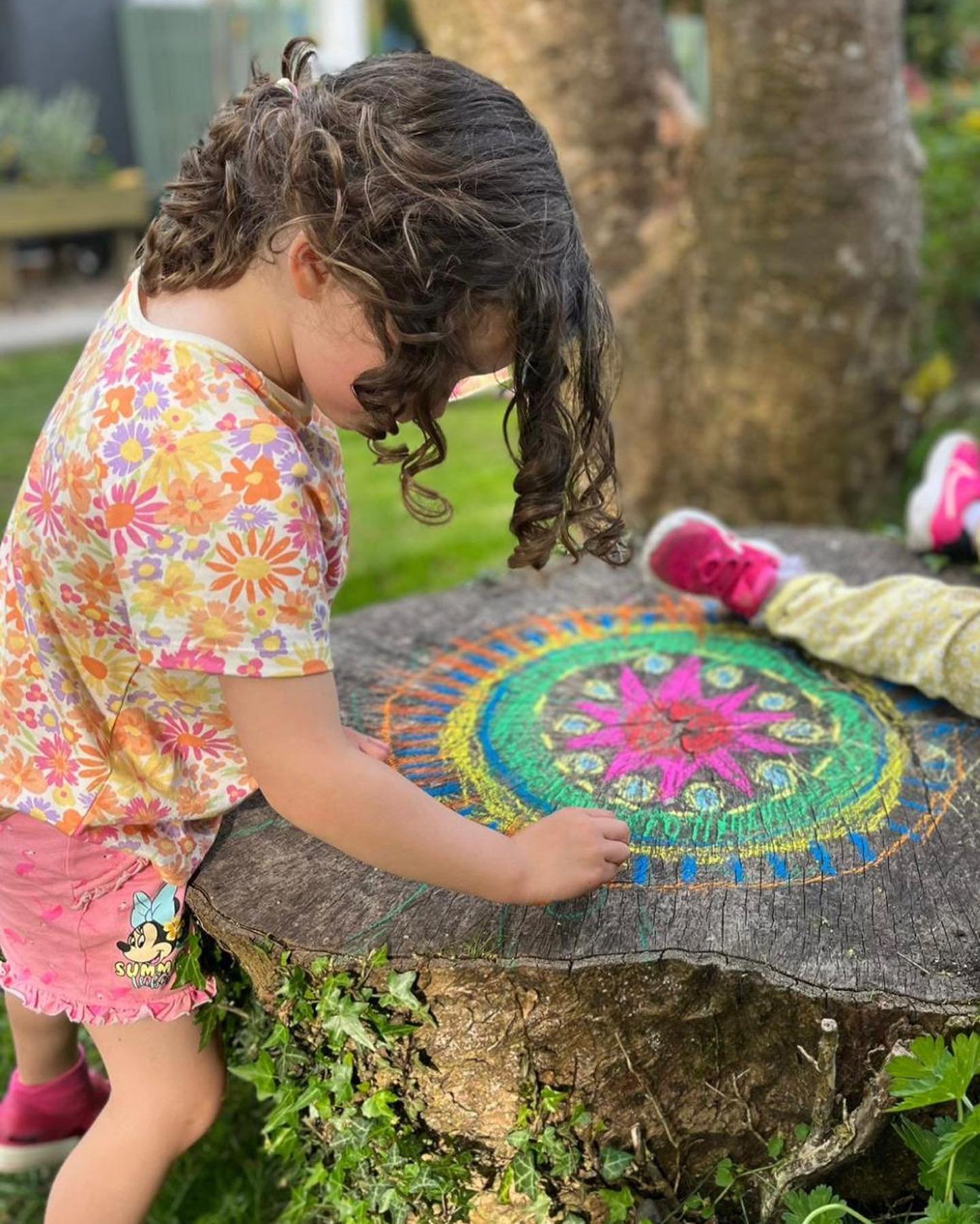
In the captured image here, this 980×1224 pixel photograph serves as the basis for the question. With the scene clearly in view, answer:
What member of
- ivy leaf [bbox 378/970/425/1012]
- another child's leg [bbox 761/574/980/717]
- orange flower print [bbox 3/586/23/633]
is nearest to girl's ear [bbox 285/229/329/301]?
orange flower print [bbox 3/586/23/633]

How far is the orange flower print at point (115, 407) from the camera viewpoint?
1.30m

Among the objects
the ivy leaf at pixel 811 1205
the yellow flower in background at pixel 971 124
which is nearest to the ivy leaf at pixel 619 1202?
the ivy leaf at pixel 811 1205

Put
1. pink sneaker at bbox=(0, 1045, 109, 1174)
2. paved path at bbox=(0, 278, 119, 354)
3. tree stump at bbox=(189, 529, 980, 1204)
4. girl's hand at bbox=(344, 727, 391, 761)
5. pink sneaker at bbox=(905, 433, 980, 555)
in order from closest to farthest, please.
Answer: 1. tree stump at bbox=(189, 529, 980, 1204)
2. girl's hand at bbox=(344, 727, 391, 761)
3. pink sneaker at bbox=(0, 1045, 109, 1174)
4. pink sneaker at bbox=(905, 433, 980, 555)
5. paved path at bbox=(0, 278, 119, 354)

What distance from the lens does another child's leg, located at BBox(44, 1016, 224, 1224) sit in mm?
1563

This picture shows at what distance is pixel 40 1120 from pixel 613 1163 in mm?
912

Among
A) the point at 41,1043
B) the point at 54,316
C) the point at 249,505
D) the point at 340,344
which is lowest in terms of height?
the point at 54,316

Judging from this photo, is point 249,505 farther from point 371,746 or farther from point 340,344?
point 371,746

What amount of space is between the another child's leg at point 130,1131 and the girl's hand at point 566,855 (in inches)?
21.1

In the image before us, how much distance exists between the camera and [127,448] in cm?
129

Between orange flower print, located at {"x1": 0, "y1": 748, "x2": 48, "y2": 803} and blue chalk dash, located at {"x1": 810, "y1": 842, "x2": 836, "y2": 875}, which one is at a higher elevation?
orange flower print, located at {"x1": 0, "y1": 748, "x2": 48, "y2": 803}

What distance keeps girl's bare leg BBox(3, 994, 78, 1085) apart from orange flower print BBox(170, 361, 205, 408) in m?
0.95

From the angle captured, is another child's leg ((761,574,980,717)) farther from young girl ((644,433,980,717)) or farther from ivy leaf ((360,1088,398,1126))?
ivy leaf ((360,1088,398,1126))

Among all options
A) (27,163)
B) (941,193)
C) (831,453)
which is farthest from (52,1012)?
(27,163)

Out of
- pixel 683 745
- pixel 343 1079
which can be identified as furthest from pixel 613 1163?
pixel 683 745
